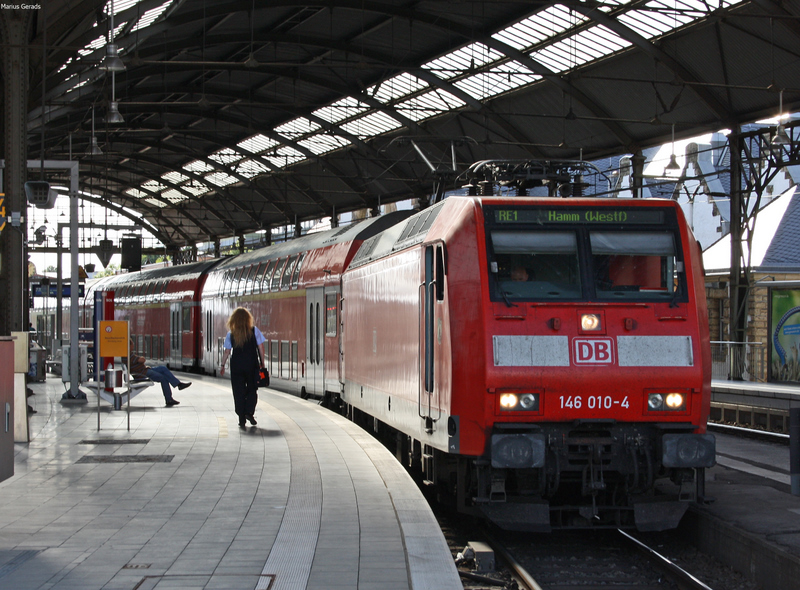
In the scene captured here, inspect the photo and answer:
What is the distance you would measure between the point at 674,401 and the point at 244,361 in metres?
7.37

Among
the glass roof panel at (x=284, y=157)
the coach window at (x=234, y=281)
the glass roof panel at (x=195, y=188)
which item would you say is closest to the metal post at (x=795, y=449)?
the coach window at (x=234, y=281)

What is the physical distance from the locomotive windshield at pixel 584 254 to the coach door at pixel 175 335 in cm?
2686

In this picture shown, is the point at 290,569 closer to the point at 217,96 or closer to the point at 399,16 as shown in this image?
the point at 399,16

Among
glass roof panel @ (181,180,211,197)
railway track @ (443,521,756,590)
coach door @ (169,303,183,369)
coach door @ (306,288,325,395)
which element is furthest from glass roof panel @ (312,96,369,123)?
railway track @ (443,521,756,590)

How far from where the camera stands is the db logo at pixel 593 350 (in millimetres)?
8109

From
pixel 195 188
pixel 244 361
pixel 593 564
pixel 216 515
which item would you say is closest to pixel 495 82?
pixel 244 361

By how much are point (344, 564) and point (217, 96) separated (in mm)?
37001

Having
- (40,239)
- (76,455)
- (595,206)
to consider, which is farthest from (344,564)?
(40,239)

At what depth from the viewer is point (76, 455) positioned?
11195 millimetres

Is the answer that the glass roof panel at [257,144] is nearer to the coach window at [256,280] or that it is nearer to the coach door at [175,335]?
the coach door at [175,335]

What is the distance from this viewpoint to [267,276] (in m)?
23.8

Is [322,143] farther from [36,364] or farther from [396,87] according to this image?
[36,364]

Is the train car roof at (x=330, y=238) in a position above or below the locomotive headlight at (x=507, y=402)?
above

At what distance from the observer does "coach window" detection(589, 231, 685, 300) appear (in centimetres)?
848
